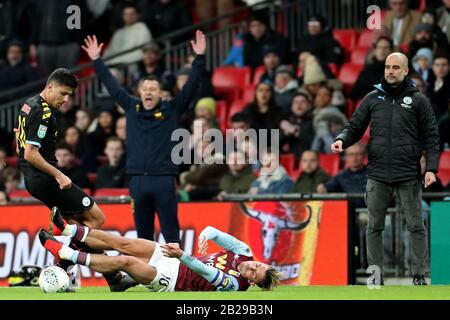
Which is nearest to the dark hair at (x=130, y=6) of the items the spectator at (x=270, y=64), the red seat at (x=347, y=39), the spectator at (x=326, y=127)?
the spectator at (x=270, y=64)

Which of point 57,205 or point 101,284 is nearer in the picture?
point 57,205

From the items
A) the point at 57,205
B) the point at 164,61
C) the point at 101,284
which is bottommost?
the point at 101,284

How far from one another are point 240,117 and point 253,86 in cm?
215

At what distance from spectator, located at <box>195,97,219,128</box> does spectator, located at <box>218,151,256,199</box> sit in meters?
1.46

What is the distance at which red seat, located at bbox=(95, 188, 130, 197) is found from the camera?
19.4 metres

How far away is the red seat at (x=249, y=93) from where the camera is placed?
21844 millimetres

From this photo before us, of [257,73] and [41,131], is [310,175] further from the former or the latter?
[41,131]

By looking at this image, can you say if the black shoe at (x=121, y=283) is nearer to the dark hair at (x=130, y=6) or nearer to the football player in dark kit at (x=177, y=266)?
the football player in dark kit at (x=177, y=266)

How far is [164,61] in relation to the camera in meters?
23.5

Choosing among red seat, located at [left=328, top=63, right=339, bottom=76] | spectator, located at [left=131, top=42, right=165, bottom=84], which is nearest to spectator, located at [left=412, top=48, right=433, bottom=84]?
red seat, located at [left=328, top=63, right=339, bottom=76]

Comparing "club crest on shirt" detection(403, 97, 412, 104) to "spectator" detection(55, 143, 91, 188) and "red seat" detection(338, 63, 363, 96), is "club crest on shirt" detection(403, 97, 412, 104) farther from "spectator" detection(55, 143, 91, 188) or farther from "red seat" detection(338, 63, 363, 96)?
"spectator" detection(55, 143, 91, 188)

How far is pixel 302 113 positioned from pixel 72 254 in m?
7.89

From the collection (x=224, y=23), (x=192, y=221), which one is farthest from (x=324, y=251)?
(x=224, y=23)
